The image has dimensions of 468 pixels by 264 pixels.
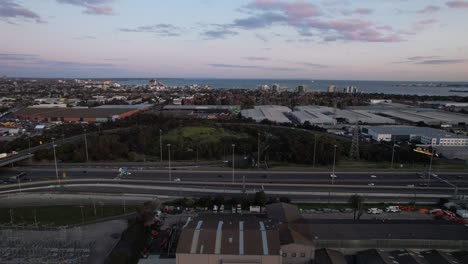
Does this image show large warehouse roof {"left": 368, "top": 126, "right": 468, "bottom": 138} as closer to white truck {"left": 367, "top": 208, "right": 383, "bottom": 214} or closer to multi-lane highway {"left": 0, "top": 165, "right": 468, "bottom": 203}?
multi-lane highway {"left": 0, "top": 165, "right": 468, "bottom": 203}

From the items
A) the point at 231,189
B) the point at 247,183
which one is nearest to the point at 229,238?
the point at 231,189

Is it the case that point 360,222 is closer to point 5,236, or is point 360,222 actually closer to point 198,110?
point 5,236

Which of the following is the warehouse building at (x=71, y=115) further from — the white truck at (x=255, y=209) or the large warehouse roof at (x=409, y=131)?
the large warehouse roof at (x=409, y=131)

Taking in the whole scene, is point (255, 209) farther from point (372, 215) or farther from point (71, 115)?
point (71, 115)

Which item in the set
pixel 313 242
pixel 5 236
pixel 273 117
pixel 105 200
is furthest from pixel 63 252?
pixel 273 117

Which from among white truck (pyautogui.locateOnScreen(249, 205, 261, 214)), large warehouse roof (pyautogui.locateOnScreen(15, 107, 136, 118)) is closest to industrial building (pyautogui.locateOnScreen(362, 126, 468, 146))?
white truck (pyautogui.locateOnScreen(249, 205, 261, 214))

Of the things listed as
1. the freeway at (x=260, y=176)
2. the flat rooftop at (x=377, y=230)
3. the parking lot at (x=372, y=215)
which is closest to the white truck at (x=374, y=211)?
the parking lot at (x=372, y=215)
